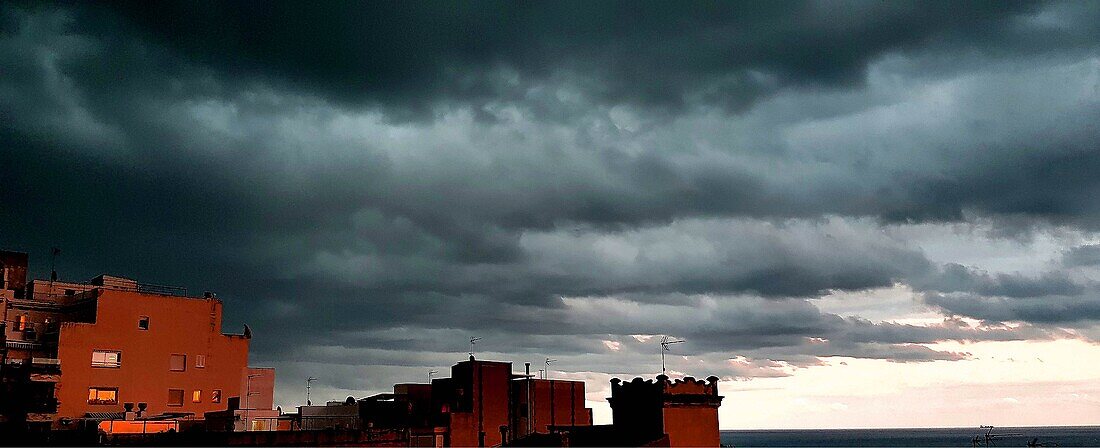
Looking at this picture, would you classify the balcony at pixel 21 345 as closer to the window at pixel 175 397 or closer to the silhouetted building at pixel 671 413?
the window at pixel 175 397

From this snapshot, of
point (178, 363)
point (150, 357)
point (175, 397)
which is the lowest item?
point (175, 397)

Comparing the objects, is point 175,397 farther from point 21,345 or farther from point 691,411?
point 691,411

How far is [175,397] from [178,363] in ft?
8.67

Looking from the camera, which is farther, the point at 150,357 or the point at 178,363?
the point at 178,363

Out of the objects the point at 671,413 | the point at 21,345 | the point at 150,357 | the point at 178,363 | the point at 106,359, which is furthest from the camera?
the point at 178,363

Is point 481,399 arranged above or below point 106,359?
below

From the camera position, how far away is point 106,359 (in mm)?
65312

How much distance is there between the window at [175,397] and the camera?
68.0m

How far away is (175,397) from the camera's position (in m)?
68.3

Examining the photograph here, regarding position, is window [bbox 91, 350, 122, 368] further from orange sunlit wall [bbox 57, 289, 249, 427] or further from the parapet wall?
the parapet wall

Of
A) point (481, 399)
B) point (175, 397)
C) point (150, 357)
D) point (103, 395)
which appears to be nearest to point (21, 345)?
point (103, 395)

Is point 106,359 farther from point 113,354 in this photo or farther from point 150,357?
point 150,357

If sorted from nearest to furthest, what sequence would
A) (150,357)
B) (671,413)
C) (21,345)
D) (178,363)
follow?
(671,413) → (21,345) → (150,357) → (178,363)

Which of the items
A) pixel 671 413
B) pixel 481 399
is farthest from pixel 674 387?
pixel 481 399
